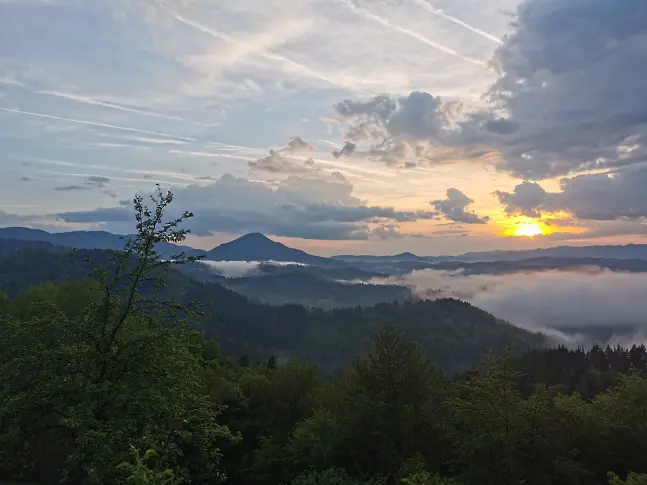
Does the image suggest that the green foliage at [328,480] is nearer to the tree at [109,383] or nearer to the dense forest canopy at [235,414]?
the dense forest canopy at [235,414]

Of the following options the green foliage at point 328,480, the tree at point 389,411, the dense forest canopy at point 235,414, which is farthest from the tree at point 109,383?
the tree at point 389,411

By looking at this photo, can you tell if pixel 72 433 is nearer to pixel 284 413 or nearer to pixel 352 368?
pixel 352 368

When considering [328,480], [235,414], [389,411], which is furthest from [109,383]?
[235,414]

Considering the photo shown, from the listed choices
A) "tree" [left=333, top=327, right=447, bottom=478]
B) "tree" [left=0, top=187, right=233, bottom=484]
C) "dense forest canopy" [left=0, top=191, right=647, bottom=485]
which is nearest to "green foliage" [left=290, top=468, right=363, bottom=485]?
"dense forest canopy" [left=0, top=191, right=647, bottom=485]

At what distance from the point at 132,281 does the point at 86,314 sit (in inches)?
90.1

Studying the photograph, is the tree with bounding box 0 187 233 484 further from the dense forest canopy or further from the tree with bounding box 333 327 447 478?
the tree with bounding box 333 327 447 478

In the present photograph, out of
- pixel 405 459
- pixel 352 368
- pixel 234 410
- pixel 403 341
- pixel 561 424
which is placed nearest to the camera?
pixel 561 424

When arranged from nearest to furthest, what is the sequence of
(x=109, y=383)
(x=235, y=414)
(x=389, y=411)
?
(x=109, y=383), (x=389, y=411), (x=235, y=414)

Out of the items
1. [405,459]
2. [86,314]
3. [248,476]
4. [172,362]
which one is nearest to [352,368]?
[405,459]

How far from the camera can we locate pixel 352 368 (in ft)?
127

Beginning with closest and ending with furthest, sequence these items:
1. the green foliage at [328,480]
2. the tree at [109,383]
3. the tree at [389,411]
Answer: the tree at [109,383] → the green foliage at [328,480] → the tree at [389,411]

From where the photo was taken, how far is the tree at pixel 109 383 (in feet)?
54.3

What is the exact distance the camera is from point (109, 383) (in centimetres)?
1733

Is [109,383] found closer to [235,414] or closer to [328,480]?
[328,480]
